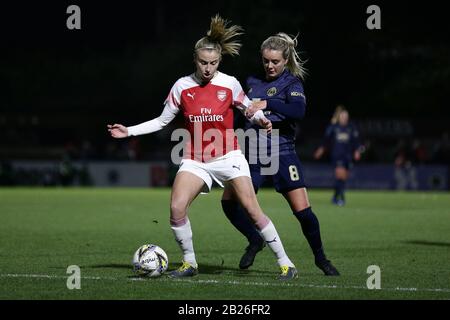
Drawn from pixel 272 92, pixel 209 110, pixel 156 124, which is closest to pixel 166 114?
pixel 156 124

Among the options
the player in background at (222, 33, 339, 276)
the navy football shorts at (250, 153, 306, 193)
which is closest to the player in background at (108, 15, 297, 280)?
the player in background at (222, 33, 339, 276)

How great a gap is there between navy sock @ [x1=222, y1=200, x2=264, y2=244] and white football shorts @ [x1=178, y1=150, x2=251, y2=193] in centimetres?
117

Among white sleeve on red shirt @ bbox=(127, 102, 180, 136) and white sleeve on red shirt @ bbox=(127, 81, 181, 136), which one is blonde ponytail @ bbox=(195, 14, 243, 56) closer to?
white sleeve on red shirt @ bbox=(127, 81, 181, 136)

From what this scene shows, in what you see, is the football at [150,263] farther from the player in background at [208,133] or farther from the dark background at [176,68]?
the dark background at [176,68]

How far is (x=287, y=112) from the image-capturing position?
9.15 meters

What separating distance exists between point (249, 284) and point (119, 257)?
9.44ft

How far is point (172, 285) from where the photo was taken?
8336 mm

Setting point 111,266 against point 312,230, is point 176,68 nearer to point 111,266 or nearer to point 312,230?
point 111,266

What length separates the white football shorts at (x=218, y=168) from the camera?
29.1 ft

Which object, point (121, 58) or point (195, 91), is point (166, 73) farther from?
point (195, 91)

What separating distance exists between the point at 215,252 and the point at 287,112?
121 inches

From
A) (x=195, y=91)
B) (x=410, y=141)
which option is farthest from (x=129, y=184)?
(x=195, y=91)

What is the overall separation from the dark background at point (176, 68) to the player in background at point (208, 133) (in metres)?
26.2
